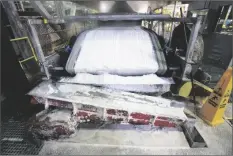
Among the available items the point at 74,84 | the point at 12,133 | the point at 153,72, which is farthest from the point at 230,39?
the point at 12,133

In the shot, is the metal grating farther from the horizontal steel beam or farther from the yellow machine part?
the yellow machine part

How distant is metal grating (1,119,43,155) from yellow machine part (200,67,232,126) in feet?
8.73

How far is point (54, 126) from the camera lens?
5.68 feet

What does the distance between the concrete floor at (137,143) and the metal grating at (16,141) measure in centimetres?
17

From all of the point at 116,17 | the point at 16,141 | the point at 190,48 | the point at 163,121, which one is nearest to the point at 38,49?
the point at 116,17

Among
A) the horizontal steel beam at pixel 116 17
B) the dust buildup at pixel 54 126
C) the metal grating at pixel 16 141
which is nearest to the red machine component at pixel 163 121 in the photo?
the dust buildup at pixel 54 126

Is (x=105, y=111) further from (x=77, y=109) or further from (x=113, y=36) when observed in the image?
(x=113, y=36)

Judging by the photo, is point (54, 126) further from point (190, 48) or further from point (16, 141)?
point (190, 48)

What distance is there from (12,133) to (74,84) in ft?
3.95

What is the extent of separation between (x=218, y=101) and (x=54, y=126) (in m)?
2.48

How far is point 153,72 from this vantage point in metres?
2.21

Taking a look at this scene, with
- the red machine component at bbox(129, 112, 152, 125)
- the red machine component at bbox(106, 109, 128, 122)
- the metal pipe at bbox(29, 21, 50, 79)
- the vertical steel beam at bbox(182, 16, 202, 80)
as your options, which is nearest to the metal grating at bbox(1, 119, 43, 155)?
the metal pipe at bbox(29, 21, 50, 79)

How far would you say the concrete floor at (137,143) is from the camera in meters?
1.78

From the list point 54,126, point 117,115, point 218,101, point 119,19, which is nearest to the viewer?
point 54,126
